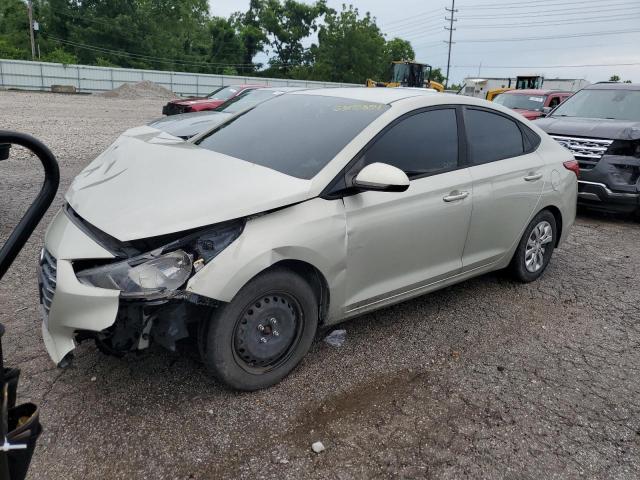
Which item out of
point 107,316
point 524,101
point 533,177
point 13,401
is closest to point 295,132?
point 107,316

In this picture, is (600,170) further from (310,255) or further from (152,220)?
(152,220)

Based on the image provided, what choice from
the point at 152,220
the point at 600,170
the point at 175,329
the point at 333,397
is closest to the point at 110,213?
the point at 152,220

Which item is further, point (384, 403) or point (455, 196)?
point (455, 196)

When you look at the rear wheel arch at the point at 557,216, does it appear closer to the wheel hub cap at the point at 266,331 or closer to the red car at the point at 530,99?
the wheel hub cap at the point at 266,331

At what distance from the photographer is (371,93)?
4141 mm

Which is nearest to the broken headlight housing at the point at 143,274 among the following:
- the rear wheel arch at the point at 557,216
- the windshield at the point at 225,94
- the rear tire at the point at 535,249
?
the rear tire at the point at 535,249

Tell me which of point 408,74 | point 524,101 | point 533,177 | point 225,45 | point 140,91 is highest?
point 225,45

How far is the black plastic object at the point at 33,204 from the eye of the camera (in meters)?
1.45

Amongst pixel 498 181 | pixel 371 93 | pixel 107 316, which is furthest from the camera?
pixel 498 181

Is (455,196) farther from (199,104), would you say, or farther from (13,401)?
(199,104)

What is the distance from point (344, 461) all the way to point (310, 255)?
1.10 metres

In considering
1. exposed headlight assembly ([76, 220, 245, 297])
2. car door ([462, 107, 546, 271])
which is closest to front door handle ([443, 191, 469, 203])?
car door ([462, 107, 546, 271])

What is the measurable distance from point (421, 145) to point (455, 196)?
44 centimetres

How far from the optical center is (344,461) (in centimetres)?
264
